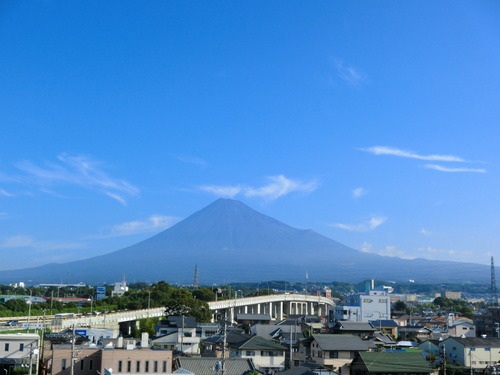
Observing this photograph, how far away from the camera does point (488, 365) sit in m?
35.9

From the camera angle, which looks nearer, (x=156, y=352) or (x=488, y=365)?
(x=156, y=352)

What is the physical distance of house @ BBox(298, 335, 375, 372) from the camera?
32625mm

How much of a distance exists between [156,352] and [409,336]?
103ft

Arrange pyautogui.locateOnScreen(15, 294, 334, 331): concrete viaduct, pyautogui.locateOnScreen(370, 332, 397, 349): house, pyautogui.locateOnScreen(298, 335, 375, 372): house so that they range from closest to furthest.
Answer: pyautogui.locateOnScreen(298, 335, 375, 372): house → pyautogui.locateOnScreen(370, 332, 397, 349): house → pyautogui.locateOnScreen(15, 294, 334, 331): concrete viaduct

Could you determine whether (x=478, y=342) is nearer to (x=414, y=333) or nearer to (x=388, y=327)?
(x=414, y=333)

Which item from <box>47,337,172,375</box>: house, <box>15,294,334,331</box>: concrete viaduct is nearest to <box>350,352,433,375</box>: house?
<box>47,337,172,375</box>: house

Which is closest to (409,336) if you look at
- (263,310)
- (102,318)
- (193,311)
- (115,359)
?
(193,311)

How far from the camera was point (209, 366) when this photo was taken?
2534cm

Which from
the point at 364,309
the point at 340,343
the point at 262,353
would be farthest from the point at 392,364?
the point at 364,309

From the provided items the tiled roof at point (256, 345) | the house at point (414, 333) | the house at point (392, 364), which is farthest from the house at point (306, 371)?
the house at point (414, 333)

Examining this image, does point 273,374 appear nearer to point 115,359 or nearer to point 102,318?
point 115,359

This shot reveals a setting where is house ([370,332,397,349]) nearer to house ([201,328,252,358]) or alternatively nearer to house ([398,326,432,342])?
house ([398,326,432,342])

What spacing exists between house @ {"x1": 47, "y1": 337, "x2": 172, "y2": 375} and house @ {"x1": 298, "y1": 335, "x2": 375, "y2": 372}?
10796 millimetres

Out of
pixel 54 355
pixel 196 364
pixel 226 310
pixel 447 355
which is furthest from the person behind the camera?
pixel 226 310
